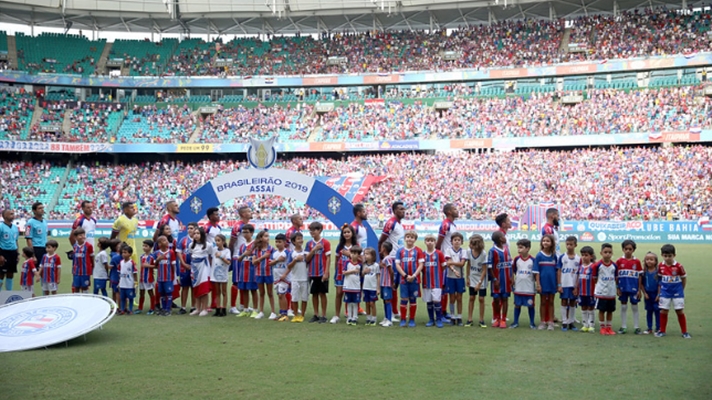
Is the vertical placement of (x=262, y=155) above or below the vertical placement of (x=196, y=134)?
below

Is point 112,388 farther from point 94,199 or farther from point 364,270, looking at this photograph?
point 94,199

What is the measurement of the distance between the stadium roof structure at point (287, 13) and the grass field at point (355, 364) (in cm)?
4658

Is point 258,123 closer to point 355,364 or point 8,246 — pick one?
point 8,246

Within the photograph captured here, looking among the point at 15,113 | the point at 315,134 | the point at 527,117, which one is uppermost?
the point at 15,113

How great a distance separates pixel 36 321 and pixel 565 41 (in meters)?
50.6

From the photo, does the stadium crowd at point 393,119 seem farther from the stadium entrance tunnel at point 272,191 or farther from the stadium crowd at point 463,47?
the stadium entrance tunnel at point 272,191

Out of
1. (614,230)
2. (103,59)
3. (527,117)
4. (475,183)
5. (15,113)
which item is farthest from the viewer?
(103,59)

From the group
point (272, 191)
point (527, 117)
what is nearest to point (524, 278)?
point (272, 191)

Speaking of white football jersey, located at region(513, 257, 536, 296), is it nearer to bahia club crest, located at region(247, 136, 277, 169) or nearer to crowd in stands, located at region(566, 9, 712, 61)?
bahia club crest, located at region(247, 136, 277, 169)

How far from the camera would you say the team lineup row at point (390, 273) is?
438 inches

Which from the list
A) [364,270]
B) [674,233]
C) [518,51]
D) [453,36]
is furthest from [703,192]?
[364,270]

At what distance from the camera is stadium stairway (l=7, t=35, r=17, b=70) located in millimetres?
55581

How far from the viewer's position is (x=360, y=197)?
46.1m

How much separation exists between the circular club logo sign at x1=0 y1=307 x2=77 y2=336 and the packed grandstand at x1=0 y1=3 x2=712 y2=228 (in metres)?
32.3
